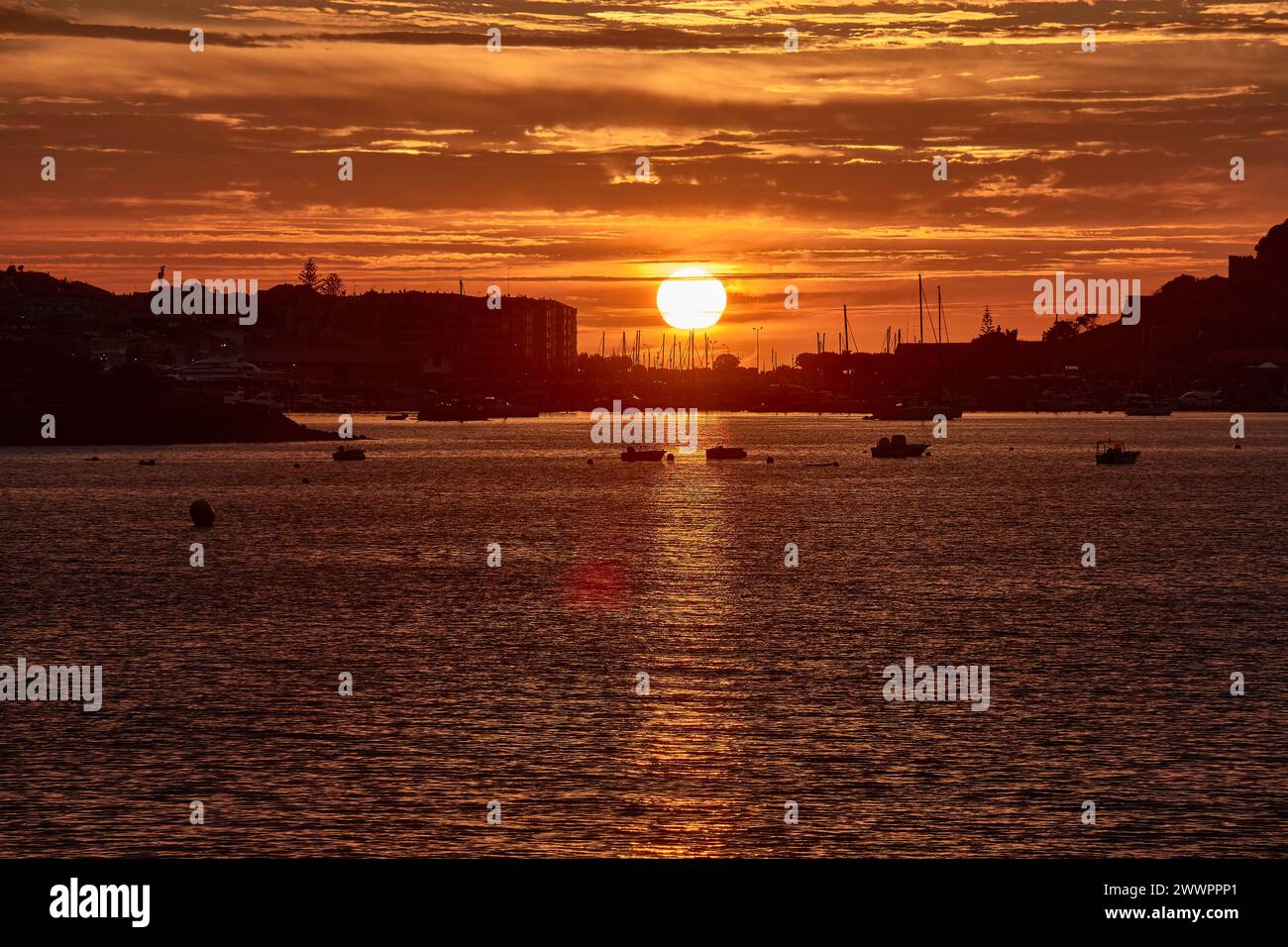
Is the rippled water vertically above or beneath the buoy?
beneath

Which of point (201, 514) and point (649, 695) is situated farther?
point (201, 514)

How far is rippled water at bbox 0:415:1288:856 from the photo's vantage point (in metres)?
31.1

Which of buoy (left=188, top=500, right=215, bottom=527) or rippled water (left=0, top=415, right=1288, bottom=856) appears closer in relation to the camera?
rippled water (left=0, top=415, right=1288, bottom=856)

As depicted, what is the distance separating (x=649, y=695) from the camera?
150 feet

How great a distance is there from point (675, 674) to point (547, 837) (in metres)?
20.4

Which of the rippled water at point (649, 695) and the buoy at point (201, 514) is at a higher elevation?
the buoy at point (201, 514)

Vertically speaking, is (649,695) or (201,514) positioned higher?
(201,514)

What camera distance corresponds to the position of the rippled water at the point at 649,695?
3108 cm

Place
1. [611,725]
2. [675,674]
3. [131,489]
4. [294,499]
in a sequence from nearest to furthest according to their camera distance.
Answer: [611,725] → [675,674] → [294,499] → [131,489]

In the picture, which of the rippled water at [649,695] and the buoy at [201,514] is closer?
the rippled water at [649,695]
